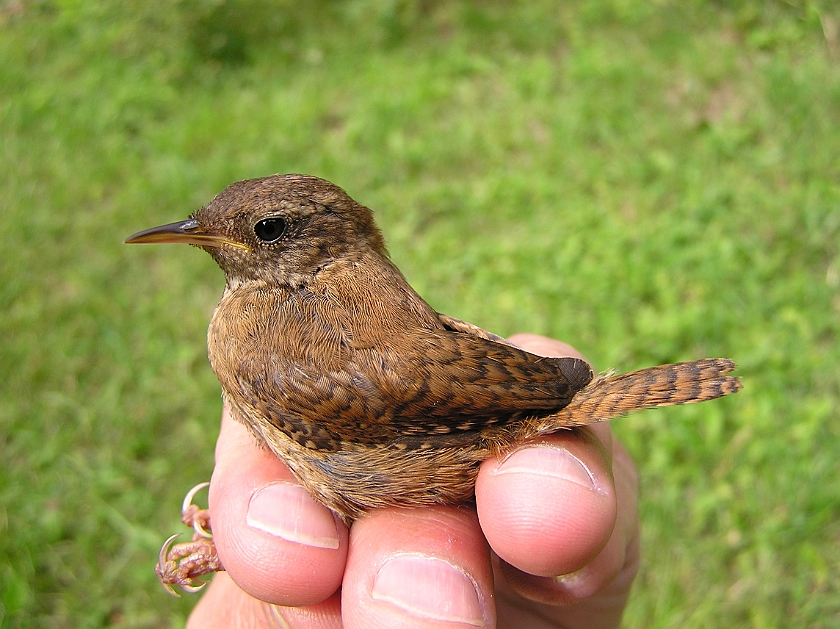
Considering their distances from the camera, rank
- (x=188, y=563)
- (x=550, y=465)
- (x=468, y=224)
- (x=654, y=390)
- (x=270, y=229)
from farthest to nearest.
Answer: (x=468, y=224) < (x=188, y=563) < (x=270, y=229) < (x=550, y=465) < (x=654, y=390)

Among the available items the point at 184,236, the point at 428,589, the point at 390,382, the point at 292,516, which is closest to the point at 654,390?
the point at 390,382

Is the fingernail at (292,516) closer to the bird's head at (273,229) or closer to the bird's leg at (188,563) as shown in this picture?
the bird's leg at (188,563)

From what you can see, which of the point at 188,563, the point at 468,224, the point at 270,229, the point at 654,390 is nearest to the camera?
the point at 654,390

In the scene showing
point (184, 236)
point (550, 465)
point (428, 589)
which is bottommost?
point (428, 589)

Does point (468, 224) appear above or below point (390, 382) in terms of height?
below

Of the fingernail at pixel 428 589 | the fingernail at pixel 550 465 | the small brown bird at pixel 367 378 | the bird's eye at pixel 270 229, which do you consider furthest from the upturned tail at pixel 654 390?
the bird's eye at pixel 270 229

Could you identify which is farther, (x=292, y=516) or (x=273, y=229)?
(x=273, y=229)

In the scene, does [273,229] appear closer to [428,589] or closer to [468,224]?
[428,589]
